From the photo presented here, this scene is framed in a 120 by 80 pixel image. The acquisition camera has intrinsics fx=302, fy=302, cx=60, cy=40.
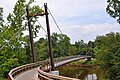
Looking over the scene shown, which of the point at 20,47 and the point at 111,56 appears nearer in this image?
the point at 111,56

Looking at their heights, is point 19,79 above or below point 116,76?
above

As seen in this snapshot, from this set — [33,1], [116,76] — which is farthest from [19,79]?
[33,1]

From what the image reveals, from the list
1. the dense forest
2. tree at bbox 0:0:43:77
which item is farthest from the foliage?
tree at bbox 0:0:43:77

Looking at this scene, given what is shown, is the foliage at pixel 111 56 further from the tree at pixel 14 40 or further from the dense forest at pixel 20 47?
the tree at pixel 14 40

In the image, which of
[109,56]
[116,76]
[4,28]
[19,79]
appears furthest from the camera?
Answer: [4,28]

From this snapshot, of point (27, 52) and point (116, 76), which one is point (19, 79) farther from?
point (27, 52)

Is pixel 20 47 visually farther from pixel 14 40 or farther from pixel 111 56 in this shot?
pixel 111 56

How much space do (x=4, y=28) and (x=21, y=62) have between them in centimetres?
536

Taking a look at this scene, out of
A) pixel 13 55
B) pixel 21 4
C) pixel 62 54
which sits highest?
pixel 21 4

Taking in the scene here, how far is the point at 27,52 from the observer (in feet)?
141

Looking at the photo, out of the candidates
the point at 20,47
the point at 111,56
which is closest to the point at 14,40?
the point at 20,47

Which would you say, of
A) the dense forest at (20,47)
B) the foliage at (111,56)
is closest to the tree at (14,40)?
the dense forest at (20,47)

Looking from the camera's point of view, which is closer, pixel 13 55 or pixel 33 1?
pixel 13 55

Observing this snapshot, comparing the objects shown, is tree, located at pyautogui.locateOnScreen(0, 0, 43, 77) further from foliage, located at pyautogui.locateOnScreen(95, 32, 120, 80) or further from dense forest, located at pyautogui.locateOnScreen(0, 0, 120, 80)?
foliage, located at pyautogui.locateOnScreen(95, 32, 120, 80)
